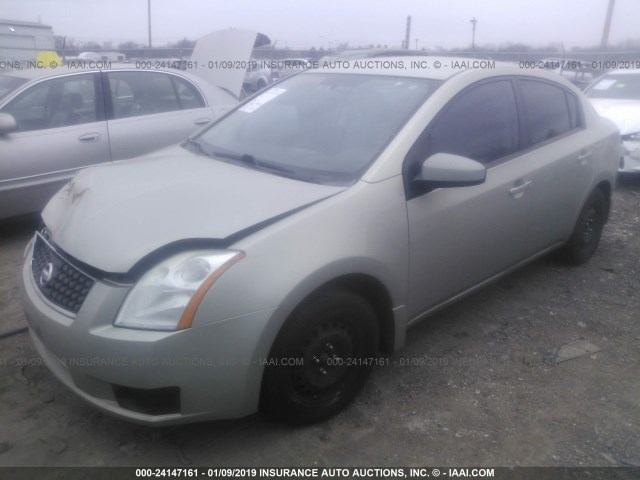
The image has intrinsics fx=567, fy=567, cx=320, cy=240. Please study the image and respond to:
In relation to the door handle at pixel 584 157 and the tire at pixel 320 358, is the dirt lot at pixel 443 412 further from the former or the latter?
the door handle at pixel 584 157

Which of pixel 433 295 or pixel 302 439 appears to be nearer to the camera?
pixel 302 439

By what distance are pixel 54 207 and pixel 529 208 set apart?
8.92 feet

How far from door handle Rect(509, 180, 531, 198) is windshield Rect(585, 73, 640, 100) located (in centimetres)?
583

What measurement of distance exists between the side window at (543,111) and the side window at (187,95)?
3.51m

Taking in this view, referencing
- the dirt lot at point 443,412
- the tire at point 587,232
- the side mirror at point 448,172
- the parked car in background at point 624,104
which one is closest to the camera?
the dirt lot at point 443,412

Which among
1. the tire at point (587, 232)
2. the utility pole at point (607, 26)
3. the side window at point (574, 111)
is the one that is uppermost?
the utility pole at point (607, 26)

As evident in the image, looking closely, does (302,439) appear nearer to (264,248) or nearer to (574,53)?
(264,248)

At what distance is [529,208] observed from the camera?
3510 mm

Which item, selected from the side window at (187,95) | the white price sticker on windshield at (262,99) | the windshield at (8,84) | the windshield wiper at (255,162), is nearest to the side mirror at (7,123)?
the windshield at (8,84)

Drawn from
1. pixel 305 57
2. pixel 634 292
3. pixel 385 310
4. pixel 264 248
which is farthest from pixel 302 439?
pixel 305 57

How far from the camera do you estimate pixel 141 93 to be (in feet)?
18.5

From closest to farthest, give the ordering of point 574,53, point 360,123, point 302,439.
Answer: point 302,439, point 360,123, point 574,53

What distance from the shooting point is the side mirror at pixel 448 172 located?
2688 mm

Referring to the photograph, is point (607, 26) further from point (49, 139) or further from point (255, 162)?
point (255, 162)
